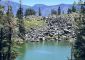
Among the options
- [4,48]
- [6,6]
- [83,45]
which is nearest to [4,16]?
[6,6]

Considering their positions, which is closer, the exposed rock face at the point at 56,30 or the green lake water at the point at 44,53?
the green lake water at the point at 44,53

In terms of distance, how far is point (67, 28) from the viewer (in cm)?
18388

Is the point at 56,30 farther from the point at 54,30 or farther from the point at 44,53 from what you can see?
the point at 44,53

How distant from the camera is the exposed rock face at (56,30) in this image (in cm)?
16944

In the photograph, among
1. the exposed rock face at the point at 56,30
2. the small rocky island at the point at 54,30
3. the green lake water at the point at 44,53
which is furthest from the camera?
the exposed rock face at the point at 56,30

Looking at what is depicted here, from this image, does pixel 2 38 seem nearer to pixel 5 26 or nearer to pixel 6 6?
pixel 5 26

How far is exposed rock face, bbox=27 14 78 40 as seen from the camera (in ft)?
556

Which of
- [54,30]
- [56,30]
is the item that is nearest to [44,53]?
[54,30]

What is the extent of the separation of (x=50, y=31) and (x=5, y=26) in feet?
431

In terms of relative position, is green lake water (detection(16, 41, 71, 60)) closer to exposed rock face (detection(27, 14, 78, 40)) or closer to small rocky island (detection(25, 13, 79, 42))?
small rocky island (detection(25, 13, 79, 42))

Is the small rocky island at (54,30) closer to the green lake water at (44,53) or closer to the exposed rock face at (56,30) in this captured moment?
the exposed rock face at (56,30)

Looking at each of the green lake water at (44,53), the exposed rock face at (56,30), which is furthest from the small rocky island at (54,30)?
the green lake water at (44,53)

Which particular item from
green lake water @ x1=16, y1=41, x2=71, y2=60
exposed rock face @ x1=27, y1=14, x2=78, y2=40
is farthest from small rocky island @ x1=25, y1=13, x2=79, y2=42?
green lake water @ x1=16, y1=41, x2=71, y2=60

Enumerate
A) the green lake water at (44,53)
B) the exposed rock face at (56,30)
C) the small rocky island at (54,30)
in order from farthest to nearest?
the exposed rock face at (56,30)
the small rocky island at (54,30)
the green lake water at (44,53)
